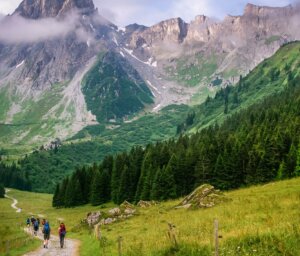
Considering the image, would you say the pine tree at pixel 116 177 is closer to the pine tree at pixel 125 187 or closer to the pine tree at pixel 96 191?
the pine tree at pixel 125 187

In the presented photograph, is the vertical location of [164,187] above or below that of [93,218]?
above

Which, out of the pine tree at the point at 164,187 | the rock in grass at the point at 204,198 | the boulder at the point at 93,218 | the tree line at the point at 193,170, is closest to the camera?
the rock in grass at the point at 204,198

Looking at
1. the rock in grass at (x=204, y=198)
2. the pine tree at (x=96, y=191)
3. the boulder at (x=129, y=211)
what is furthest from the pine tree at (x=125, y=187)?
the rock in grass at (x=204, y=198)

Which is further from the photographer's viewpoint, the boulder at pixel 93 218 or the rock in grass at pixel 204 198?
the boulder at pixel 93 218

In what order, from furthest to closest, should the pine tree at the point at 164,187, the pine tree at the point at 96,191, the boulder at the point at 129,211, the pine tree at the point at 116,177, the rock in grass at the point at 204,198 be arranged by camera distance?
the pine tree at the point at 96,191, the pine tree at the point at 116,177, the pine tree at the point at 164,187, the boulder at the point at 129,211, the rock in grass at the point at 204,198

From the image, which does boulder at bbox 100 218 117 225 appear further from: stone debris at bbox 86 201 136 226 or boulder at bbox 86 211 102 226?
boulder at bbox 86 211 102 226

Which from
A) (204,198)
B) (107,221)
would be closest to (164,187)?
(107,221)

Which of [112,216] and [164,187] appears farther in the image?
[164,187]

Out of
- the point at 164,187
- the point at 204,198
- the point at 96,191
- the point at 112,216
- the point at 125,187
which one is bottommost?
the point at 96,191

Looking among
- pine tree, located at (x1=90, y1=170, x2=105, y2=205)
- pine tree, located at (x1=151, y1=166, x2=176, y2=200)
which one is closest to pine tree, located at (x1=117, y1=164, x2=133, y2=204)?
pine tree, located at (x1=90, y1=170, x2=105, y2=205)

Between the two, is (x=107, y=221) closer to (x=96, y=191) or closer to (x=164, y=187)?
(x=164, y=187)

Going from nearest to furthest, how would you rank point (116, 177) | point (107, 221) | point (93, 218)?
point (107, 221) → point (93, 218) → point (116, 177)

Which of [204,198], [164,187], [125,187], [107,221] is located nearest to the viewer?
[204,198]

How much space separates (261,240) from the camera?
1991 cm
